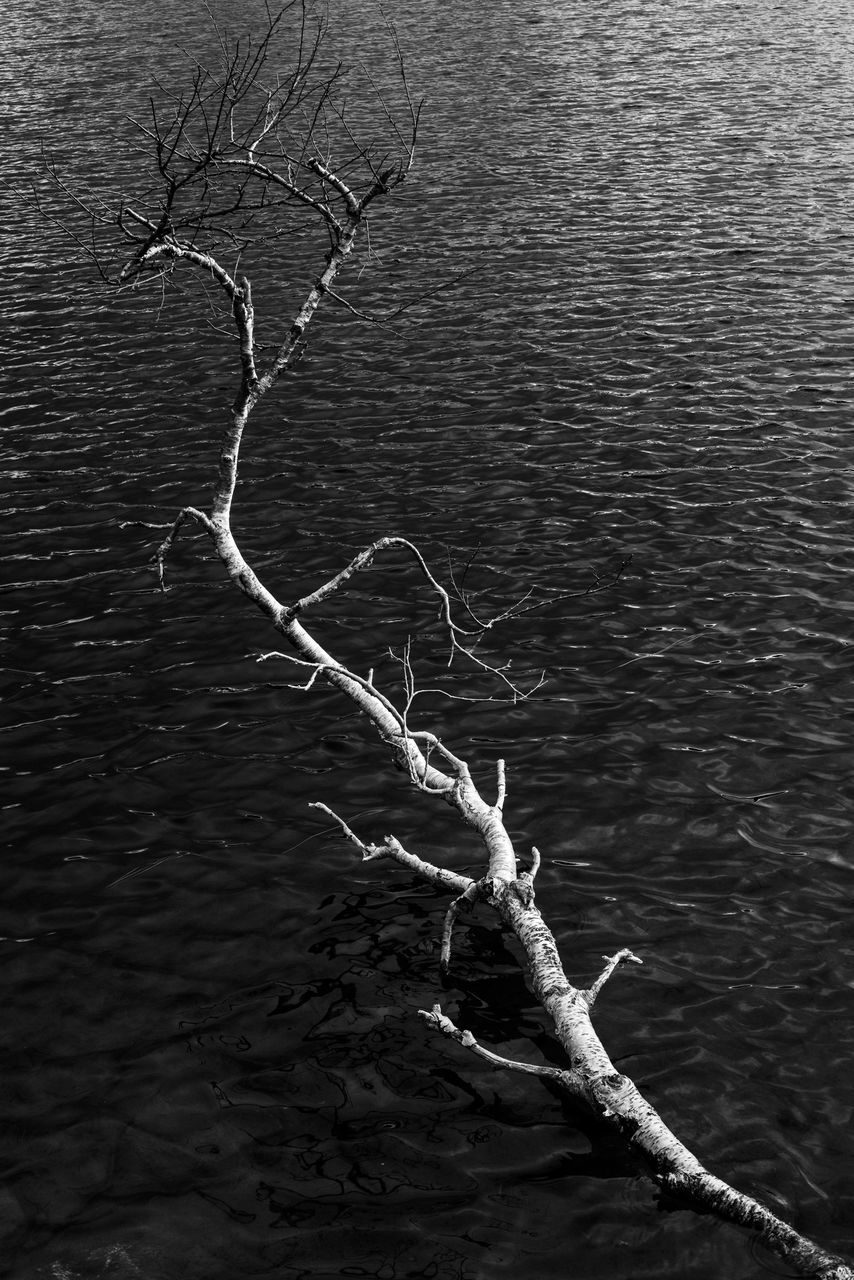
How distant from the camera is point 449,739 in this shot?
16.4 m

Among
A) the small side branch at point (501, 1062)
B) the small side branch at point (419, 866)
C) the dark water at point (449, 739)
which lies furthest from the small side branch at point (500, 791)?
the small side branch at point (501, 1062)

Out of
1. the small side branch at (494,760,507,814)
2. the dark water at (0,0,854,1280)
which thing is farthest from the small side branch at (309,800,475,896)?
the small side branch at (494,760,507,814)

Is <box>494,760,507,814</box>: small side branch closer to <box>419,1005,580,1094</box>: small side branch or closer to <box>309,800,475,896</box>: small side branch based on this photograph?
<box>309,800,475,896</box>: small side branch

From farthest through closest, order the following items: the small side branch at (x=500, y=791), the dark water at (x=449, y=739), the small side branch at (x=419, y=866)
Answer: the small side branch at (x=500, y=791)
the small side branch at (x=419, y=866)
the dark water at (x=449, y=739)

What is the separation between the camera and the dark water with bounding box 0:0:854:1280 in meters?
10.3

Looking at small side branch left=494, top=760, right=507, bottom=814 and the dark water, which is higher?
small side branch left=494, top=760, right=507, bottom=814

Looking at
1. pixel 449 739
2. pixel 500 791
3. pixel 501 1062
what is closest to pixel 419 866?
pixel 500 791

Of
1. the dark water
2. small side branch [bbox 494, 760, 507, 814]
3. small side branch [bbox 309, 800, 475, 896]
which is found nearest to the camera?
the dark water

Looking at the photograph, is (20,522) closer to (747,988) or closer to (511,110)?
(747,988)

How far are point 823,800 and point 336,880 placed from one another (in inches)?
253

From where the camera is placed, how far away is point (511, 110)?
48.2 metres

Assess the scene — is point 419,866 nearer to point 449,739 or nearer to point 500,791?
point 500,791

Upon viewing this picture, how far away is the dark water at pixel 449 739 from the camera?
406 inches

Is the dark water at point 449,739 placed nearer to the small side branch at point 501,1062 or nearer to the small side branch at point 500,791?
the small side branch at point 501,1062
